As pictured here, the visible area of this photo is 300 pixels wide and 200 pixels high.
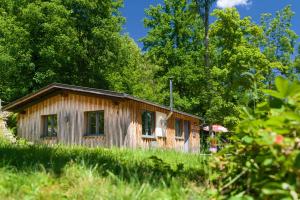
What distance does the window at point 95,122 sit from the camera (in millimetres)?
23969

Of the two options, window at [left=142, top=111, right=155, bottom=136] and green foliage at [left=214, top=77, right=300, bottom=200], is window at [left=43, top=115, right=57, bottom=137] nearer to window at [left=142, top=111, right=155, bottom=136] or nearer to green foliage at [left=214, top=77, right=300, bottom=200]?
window at [left=142, top=111, right=155, bottom=136]

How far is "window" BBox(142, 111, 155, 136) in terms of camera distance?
2453 cm

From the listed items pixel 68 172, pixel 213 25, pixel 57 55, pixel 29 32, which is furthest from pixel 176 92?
pixel 68 172

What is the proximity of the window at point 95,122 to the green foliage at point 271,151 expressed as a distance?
20.9m

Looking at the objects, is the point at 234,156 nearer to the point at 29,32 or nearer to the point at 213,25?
the point at 213,25

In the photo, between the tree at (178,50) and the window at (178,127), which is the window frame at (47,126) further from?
the tree at (178,50)

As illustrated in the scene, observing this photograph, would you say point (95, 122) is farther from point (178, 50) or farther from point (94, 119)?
point (178, 50)

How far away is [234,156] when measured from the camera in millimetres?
3182

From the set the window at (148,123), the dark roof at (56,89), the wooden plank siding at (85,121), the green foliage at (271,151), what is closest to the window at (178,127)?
the wooden plank siding at (85,121)

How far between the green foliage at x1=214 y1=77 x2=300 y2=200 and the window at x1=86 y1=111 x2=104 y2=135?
20.9 meters

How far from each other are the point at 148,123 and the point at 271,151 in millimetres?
22468

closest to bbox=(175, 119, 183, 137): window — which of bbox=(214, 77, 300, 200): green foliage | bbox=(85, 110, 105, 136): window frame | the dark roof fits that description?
the dark roof

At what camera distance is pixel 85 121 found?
79.4 feet

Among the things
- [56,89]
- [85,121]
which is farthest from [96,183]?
[56,89]
